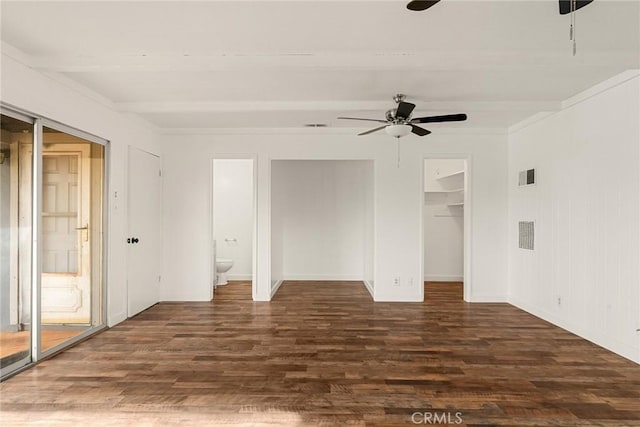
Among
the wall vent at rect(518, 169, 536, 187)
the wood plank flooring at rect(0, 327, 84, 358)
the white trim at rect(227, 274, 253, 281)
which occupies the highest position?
the wall vent at rect(518, 169, 536, 187)

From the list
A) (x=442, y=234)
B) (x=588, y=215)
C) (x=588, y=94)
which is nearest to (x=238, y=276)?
(x=442, y=234)

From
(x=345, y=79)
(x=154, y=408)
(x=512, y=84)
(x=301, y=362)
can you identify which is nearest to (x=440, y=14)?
(x=345, y=79)

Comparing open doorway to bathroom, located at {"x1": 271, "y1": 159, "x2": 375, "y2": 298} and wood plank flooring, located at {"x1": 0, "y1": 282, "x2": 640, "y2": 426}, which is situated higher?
open doorway to bathroom, located at {"x1": 271, "y1": 159, "x2": 375, "y2": 298}

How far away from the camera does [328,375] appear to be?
2852 mm

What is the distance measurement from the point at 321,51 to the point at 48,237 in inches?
113

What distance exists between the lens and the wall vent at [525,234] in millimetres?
4869

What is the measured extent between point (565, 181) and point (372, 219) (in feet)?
8.29

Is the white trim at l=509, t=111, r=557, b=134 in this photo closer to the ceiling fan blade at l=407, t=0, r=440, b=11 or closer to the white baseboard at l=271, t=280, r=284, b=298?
the ceiling fan blade at l=407, t=0, r=440, b=11

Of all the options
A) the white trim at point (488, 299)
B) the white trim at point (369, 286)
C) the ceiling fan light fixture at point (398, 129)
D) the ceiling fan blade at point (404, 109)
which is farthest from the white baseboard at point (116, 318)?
the white trim at point (488, 299)

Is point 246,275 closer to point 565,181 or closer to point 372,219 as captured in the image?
point 372,219

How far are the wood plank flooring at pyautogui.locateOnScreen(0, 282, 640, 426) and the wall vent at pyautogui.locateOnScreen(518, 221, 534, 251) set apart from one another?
39.9 inches

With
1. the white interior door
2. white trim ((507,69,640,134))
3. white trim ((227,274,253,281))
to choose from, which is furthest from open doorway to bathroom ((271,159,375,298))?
white trim ((507,69,640,134))

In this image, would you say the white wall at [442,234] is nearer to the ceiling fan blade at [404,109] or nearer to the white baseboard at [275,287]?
the white baseboard at [275,287]

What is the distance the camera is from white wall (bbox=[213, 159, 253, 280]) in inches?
289
